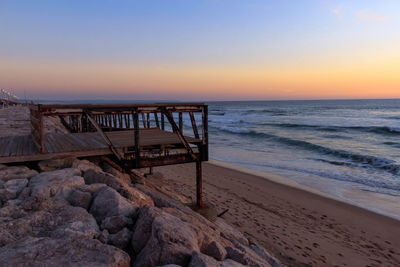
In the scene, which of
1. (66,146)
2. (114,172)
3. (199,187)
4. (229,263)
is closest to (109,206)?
(229,263)

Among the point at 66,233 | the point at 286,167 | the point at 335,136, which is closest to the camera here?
the point at 66,233

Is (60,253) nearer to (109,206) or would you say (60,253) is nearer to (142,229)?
(142,229)

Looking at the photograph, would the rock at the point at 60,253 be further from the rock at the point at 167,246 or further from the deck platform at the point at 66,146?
the deck platform at the point at 66,146

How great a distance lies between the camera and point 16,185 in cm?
459

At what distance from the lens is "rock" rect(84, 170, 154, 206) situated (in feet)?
14.6

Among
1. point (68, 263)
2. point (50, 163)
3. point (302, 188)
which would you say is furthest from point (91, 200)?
point (302, 188)

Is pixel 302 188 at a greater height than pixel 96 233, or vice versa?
pixel 96 233

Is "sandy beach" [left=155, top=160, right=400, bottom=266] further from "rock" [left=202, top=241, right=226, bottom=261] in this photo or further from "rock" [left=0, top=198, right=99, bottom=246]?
"rock" [left=0, top=198, right=99, bottom=246]

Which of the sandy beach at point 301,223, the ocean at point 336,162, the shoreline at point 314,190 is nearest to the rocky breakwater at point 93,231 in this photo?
the sandy beach at point 301,223

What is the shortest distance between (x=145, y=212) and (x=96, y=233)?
0.59 meters

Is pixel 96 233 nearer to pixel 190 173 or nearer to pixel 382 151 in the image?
pixel 190 173

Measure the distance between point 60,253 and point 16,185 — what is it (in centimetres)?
249

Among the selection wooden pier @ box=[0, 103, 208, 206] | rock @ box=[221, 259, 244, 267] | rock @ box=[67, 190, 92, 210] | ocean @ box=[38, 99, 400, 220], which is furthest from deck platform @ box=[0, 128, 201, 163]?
ocean @ box=[38, 99, 400, 220]

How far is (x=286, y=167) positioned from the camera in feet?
51.8
